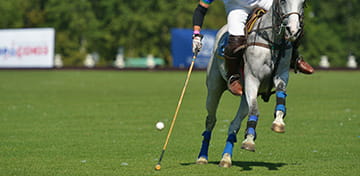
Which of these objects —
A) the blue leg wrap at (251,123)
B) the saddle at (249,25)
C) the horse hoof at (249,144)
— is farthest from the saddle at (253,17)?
the horse hoof at (249,144)

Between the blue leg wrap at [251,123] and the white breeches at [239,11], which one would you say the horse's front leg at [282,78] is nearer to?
the blue leg wrap at [251,123]

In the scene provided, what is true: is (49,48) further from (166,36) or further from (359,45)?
(359,45)

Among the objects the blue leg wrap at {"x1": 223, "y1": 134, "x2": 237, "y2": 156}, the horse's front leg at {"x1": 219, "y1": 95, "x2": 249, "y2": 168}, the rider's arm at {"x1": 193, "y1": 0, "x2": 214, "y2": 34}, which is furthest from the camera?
the rider's arm at {"x1": 193, "y1": 0, "x2": 214, "y2": 34}

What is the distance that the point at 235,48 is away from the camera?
10.5 meters

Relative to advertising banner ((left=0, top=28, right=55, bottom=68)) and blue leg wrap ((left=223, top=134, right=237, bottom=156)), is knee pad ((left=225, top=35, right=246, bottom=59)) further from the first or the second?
advertising banner ((left=0, top=28, right=55, bottom=68))

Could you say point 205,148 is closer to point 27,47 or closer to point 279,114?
point 279,114

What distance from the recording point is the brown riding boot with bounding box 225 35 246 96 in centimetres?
1048

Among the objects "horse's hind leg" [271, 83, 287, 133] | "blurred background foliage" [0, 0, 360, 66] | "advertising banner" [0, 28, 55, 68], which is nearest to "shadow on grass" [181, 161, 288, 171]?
"horse's hind leg" [271, 83, 287, 133]

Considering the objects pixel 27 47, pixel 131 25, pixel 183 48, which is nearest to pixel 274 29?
pixel 27 47

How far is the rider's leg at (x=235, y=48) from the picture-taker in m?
10.5

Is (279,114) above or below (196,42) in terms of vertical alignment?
below

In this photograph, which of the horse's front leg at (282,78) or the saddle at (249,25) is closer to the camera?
the horse's front leg at (282,78)

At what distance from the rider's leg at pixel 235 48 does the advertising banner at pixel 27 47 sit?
3691cm

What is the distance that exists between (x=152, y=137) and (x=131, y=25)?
6458 cm
